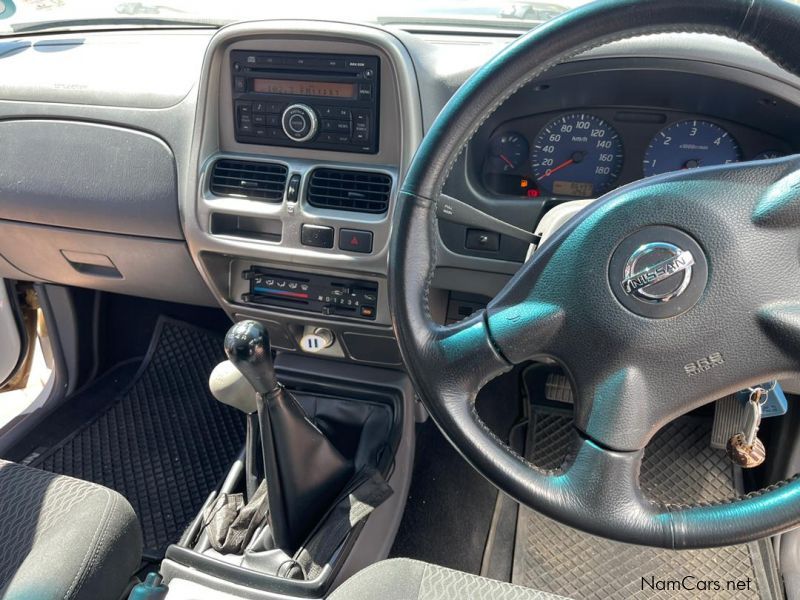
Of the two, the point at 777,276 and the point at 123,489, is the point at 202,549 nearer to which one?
the point at 123,489

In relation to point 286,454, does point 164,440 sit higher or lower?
lower

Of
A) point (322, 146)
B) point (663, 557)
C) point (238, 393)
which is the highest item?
point (322, 146)

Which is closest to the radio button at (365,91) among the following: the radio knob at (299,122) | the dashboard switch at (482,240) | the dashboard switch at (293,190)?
the radio knob at (299,122)

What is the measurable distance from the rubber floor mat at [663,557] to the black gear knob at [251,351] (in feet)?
2.87

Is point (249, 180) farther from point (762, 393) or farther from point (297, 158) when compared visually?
point (762, 393)

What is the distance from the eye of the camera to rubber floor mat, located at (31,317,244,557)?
1779 millimetres

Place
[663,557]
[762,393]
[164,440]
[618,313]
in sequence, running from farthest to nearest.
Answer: [164,440]
[663,557]
[762,393]
[618,313]

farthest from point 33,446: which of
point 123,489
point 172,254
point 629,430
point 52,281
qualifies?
point 629,430

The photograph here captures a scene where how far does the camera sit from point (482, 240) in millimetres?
1305

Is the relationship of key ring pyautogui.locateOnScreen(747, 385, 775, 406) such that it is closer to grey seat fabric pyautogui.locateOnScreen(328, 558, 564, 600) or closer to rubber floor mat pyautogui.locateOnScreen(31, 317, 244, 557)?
grey seat fabric pyautogui.locateOnScreen(328, 558, 564, 600)

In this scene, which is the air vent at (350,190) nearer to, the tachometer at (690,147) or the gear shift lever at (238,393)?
the gear shift lever at (238,393)

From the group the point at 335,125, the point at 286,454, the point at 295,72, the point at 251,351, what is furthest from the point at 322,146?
the point at 286,454

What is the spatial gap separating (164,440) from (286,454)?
883 mm

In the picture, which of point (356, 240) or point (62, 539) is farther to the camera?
point (356, 240)
